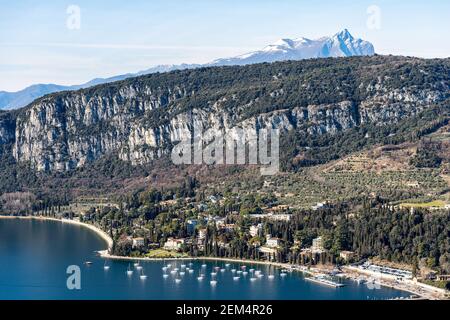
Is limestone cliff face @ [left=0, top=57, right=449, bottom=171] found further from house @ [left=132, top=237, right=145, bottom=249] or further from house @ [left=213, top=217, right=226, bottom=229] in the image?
house @ [left=132, top=237, right=145, bottom=249]

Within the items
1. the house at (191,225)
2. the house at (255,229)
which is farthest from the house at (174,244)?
the house at (255,229)

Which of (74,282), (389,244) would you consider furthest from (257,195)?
(74,282)

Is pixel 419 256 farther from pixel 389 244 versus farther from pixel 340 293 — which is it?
pixel 340 293

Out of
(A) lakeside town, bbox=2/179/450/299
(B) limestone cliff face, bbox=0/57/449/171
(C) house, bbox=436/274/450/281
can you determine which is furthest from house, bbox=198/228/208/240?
(B) limestone cliff face, bbox=0/57/449/171

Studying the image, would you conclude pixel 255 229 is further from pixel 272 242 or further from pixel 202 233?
pixel 202 233

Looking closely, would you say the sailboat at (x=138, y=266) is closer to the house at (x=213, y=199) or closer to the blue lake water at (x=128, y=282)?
the blue lake water at (x=128, y=282)
